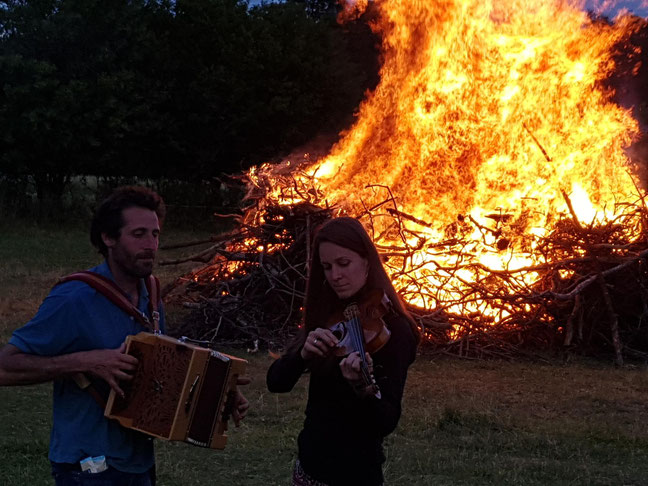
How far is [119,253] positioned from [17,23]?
21.1m

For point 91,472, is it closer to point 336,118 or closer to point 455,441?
point 455,441

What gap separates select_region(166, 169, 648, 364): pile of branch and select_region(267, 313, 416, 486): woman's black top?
6786mm

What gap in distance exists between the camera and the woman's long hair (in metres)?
3.11

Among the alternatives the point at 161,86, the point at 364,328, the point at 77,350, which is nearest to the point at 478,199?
the point at 364,328

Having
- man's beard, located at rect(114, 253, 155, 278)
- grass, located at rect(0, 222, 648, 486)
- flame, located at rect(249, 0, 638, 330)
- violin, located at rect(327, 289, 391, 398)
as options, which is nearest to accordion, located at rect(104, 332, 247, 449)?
man's beard, located at rect(114, 253, 155, 278)

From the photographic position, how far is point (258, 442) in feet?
22.0

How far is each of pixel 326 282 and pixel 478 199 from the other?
27.5 feet

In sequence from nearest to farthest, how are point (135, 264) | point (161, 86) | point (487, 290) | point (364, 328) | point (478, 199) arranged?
point (364, 328)
point (135, 264)
point (487, 290)
point (478, 199)
point (161, 86)

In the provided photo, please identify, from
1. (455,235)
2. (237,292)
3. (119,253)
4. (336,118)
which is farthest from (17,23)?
(119,253)

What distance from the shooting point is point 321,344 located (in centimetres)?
279

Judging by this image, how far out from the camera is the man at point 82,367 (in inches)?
119

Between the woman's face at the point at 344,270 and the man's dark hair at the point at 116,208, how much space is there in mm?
807

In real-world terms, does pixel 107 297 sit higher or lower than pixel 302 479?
higher

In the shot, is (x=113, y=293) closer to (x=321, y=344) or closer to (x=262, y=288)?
(x=321, y=344)
